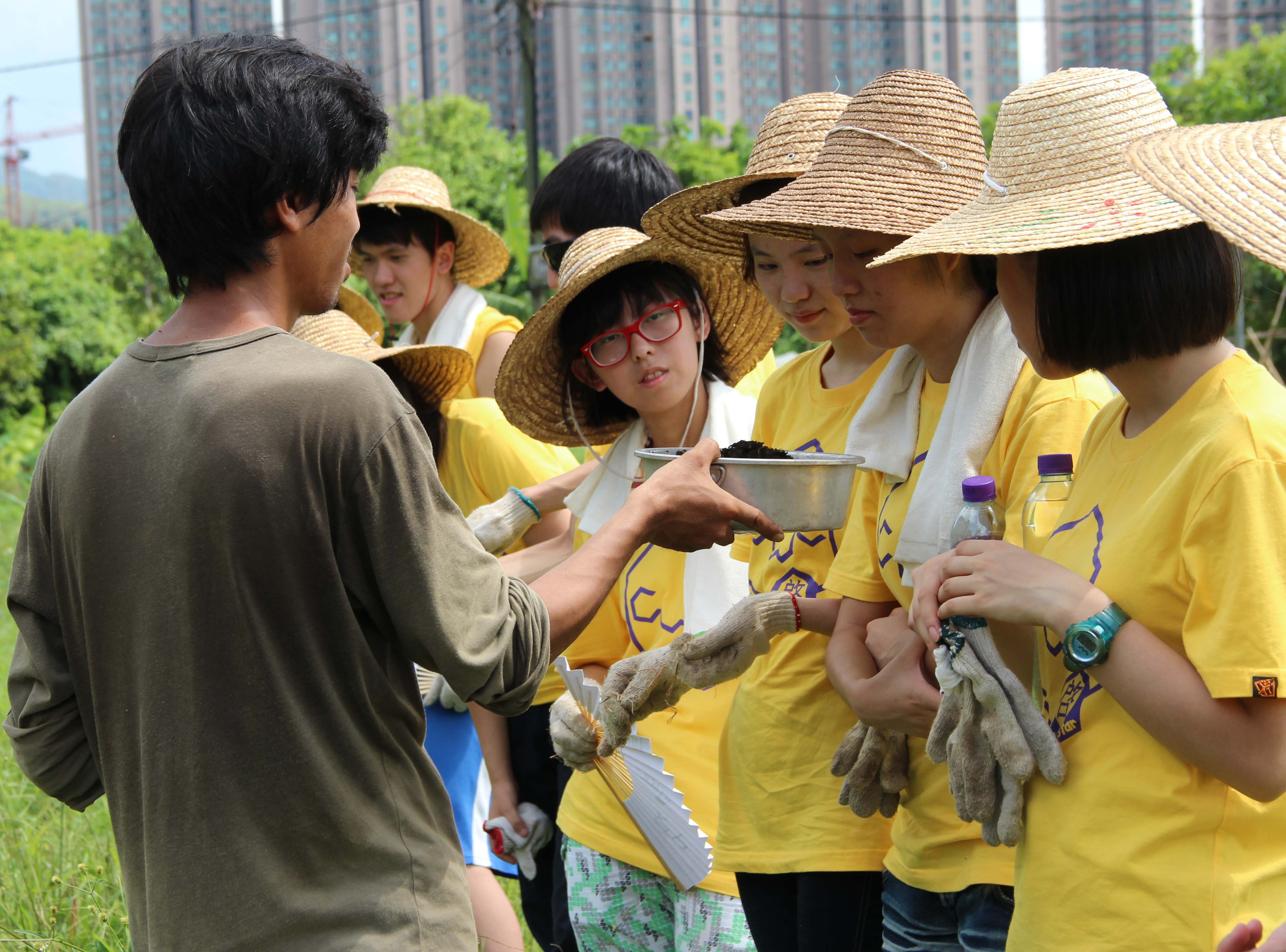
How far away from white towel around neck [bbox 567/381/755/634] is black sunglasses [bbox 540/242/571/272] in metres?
1.01

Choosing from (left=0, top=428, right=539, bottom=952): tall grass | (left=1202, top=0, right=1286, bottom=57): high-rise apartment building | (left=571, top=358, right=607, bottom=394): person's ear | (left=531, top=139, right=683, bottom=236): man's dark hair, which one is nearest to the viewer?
(left=571, top=358, right=607, bottom=394): person's ear

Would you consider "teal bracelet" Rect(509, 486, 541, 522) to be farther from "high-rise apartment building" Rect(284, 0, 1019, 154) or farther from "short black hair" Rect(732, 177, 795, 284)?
"high-rise apartment building" Rect(284, 0, 1019, 154)

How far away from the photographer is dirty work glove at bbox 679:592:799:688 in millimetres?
2184

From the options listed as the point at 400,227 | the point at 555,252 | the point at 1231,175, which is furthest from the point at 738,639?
the point at 400,227

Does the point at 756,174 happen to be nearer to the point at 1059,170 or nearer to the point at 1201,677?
the point at 1059,170

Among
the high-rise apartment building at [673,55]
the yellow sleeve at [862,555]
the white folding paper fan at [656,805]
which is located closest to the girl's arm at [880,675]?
the yellow sleeve at [862,555]

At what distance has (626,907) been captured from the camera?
2699 millimetres

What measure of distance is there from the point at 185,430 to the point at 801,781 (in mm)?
1347

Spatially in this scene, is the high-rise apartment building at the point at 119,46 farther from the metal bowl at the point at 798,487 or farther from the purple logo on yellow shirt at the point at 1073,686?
the purple logo on yellow shirt at the point at 1073,686

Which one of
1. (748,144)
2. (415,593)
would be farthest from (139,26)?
(415,593)

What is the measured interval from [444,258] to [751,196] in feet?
6.97

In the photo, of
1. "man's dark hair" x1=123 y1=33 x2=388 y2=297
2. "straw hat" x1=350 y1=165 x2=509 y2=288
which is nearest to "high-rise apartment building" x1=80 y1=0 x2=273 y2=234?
"man's dark hair" x1=123 y1=33 x2=388 y2=297

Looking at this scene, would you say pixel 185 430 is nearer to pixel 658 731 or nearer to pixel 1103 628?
pixel 1103 628

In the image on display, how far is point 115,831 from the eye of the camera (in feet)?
5.49
